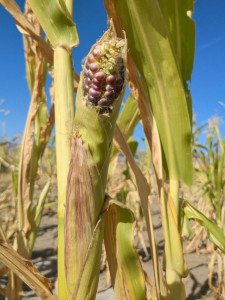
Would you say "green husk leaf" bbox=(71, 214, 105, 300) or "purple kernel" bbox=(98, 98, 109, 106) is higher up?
"purple kernel" bbox=(98, 98, 109, 106)

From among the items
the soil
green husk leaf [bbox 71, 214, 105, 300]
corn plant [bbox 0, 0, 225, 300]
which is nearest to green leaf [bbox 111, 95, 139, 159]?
corn plant [bbox 0, 0, 225, 300]

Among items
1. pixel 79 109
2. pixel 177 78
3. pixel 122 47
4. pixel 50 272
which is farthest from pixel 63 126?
pixel 50 272

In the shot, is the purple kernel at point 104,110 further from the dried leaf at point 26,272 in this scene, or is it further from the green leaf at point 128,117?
the green leaf at point 128,117

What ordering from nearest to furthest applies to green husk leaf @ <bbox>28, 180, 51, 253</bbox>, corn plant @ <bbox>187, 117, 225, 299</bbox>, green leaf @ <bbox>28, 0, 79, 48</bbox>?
green leaf @ <bbox>28, 0, 79, 48</bbox>
green husk leaf @ <bbox>28, 180, 51, 253</bbox>
corn plant @ <bbox>187, 117, 225, 299</bbox>

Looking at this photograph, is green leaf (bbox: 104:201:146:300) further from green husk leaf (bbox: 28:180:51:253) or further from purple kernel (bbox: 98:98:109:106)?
green husk leaf (bbox: 28:180:51:253)

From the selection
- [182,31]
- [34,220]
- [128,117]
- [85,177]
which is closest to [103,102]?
[85,177]

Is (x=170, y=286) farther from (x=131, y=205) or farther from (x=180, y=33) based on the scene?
(x=131, y=205)

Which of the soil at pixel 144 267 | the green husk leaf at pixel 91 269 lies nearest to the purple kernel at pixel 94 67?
the green husk leaf at pixel 91 269
